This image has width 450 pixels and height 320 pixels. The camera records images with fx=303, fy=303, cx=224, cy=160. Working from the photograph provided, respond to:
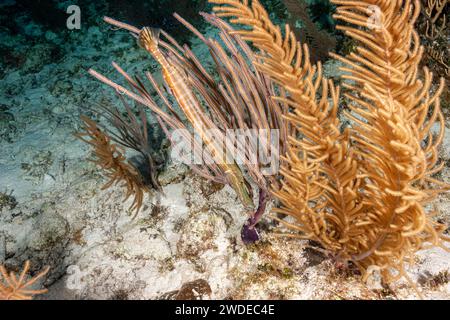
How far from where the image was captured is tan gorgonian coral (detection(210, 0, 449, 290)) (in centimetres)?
137

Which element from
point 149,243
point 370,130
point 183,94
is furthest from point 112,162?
point 370,130

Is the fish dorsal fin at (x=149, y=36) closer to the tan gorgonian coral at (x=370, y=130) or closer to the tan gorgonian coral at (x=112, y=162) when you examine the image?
the tan gorgonian coral at (x=370, y=130)

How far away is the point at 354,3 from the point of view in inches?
52.9

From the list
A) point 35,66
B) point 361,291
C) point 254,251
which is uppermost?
point 361,291

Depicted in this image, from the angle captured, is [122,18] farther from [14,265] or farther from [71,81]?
[14,265]

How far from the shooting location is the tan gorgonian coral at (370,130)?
1.37 m

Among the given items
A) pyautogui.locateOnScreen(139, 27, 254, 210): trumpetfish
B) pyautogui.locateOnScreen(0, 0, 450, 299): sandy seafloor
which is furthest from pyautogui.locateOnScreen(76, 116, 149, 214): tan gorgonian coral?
pyautogui.locateOnScreen(139, 27, 254, 210): trumpetfish

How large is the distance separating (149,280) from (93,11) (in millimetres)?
8685

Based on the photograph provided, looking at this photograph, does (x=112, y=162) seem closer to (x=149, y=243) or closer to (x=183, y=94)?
(x=149, y=243)

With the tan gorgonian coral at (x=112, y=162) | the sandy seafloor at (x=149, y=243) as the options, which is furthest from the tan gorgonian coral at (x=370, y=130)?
the tan gorgonian coral at (x=112, y=162)

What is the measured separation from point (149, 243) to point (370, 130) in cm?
205

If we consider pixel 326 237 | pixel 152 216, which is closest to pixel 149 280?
pixel 152 216

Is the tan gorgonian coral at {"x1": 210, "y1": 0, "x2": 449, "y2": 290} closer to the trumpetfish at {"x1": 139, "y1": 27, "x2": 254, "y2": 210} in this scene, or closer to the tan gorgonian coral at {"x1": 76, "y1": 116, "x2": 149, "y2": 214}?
the trumpetfish at {"x1": 139, "y1": 27, "x2": 254, "y2": 210}

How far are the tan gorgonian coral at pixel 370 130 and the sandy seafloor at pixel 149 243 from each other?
399 millimetres
